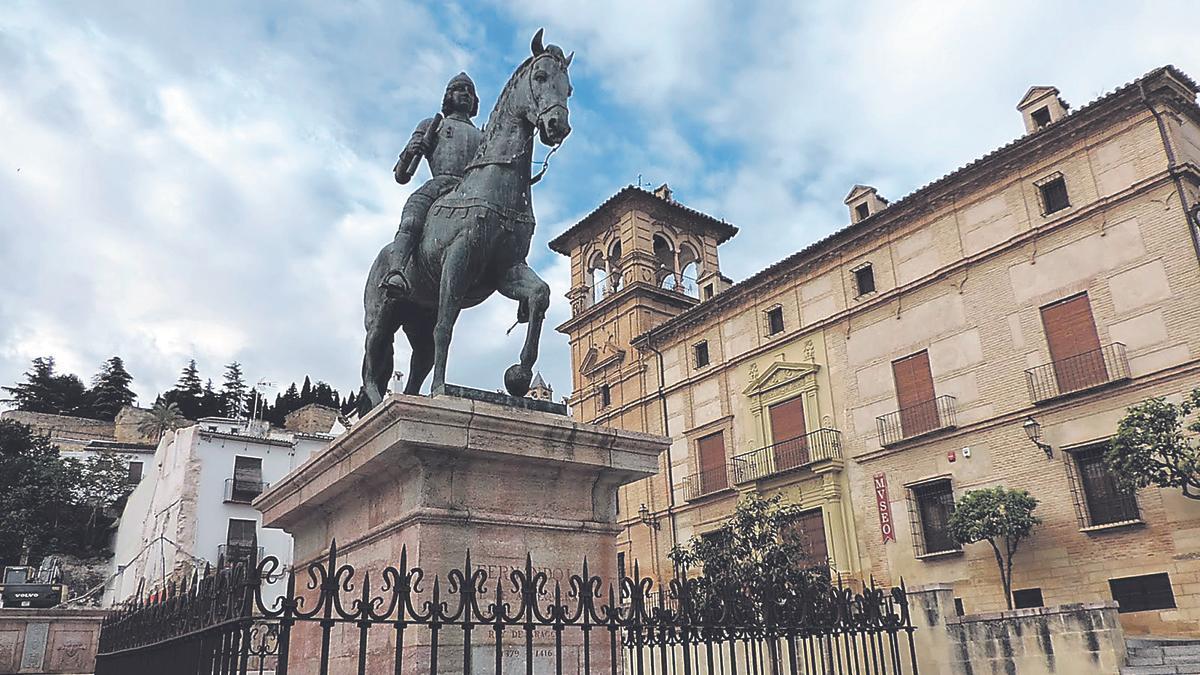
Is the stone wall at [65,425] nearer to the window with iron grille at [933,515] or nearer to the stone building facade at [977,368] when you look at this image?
the stone building facade at [977,368]

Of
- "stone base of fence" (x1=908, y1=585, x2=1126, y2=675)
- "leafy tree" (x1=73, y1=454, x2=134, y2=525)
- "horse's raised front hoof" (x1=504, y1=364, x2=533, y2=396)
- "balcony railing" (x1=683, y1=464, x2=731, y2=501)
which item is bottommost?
"stone base of fence" (x1=908, y1=585, x2=1126, y2=675)

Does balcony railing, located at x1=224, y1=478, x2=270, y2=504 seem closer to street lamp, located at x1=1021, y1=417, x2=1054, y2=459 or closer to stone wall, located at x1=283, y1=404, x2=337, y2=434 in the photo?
street lamp, located at x1=1021, y1=417, x2=1054, y2=459

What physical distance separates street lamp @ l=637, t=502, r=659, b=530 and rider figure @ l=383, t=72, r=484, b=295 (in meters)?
25.6

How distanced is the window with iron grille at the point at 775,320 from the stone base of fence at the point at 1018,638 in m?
15.4

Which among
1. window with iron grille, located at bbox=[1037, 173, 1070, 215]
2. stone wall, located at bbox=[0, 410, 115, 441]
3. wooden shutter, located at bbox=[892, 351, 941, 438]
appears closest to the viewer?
window with iron grille, located at bbox=[1037, 173, 1070, 215]

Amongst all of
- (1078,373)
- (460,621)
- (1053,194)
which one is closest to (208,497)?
(1078,373)

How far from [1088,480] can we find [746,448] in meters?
10.2

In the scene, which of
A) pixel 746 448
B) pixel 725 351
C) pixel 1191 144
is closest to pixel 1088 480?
pixel 1191 144

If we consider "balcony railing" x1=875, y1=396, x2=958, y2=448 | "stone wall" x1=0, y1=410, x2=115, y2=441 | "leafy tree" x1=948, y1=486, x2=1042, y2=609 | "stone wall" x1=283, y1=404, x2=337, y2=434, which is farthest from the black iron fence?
"stone wall" x1=0, y1=410, x2=115, y2=441

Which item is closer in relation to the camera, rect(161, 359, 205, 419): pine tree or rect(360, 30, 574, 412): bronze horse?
rect(360, 30, 574, 412): bronze horse

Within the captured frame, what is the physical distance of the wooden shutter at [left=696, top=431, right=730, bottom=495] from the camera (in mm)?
28547

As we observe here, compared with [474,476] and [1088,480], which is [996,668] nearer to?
[1088,480]

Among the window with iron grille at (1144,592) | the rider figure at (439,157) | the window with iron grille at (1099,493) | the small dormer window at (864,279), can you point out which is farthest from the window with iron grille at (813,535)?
the rider figure at (439,157)

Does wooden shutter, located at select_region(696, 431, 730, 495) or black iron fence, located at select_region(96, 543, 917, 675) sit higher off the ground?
wooden shutter, located at select_region(696, 431, 730, 495)
